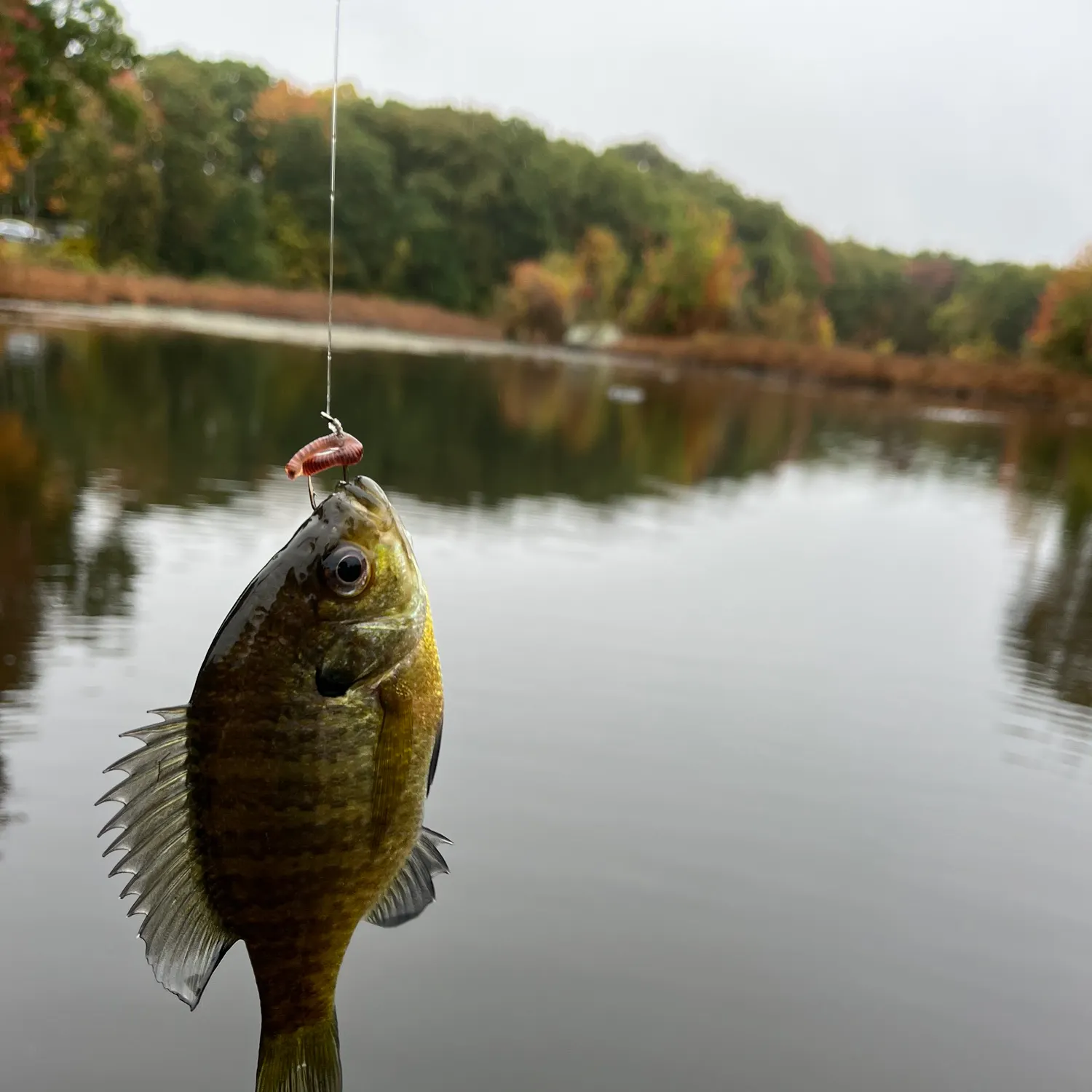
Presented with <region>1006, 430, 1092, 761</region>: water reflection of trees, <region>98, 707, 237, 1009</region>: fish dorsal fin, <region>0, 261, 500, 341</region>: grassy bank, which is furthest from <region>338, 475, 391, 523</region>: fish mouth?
<region>0, 261, 500, 341</region>: grassy bank

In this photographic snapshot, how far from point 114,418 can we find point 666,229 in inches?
3029

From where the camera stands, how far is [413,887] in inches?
88.6

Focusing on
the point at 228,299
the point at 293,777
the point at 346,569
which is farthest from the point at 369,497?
the point at 228,299

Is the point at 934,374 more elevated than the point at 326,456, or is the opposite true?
the point at 326,456

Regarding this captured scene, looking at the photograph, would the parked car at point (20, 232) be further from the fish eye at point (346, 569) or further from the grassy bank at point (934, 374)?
the fish eye at point (346, 569)

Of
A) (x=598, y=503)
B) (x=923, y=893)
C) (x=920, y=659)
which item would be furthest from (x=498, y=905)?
(x=598, y=503)

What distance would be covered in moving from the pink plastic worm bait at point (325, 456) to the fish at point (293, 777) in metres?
0.15

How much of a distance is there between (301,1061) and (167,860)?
0.47 m

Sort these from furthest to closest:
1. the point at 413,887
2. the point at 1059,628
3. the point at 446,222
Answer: the point at 446,222 < the point at 1059,628 < the point at 413,887

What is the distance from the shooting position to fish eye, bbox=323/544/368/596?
1.97m

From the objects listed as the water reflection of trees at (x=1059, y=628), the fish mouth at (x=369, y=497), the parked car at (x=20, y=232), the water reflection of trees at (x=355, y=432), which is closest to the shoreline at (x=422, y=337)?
the parked car at (x=20, y=232)

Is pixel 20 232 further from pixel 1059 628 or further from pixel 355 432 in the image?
pixel 1059 628

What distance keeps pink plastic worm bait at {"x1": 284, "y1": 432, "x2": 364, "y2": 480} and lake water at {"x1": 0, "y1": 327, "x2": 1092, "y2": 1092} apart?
139 inches

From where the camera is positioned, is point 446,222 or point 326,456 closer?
point 326,456
